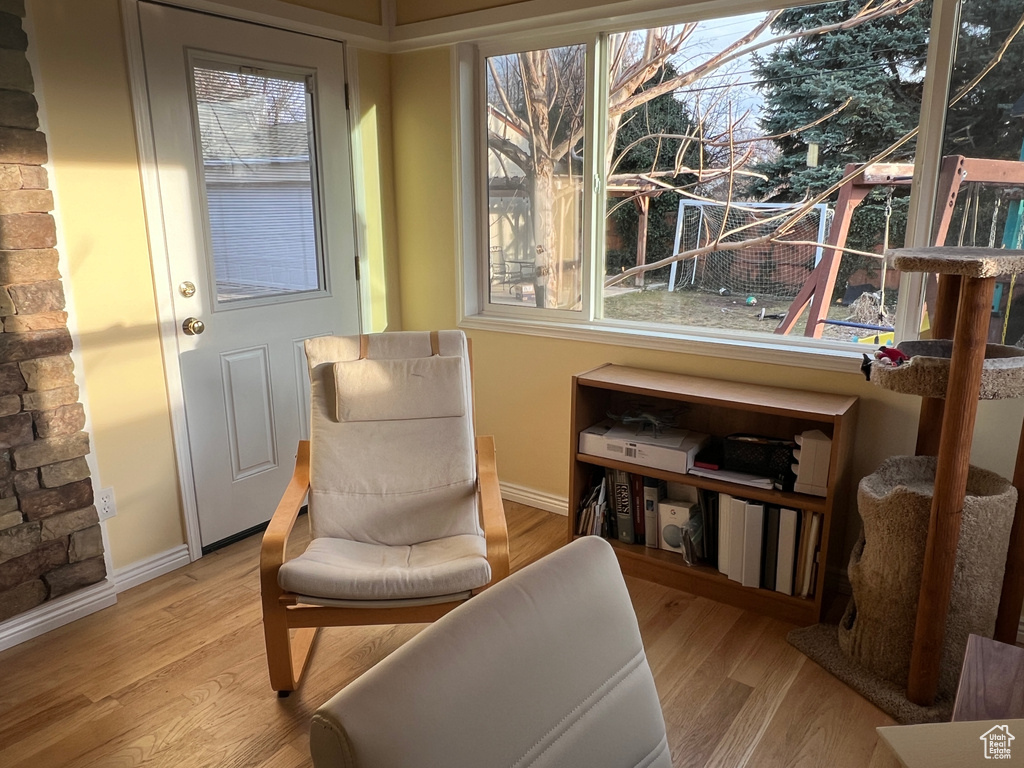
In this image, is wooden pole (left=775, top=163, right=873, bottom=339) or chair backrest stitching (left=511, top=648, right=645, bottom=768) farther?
wooden pole (left=775, top=163, right=873, bottom=339)

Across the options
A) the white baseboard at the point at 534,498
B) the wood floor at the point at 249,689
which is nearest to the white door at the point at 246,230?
the wood floor at the point at 249,689

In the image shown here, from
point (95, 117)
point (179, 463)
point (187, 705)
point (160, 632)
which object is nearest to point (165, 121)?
point (95, 117)

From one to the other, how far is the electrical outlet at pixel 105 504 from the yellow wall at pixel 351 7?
1.91 meters

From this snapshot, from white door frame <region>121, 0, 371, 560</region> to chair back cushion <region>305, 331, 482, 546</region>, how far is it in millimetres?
584

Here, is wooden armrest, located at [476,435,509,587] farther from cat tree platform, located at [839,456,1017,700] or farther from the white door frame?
the white door frame

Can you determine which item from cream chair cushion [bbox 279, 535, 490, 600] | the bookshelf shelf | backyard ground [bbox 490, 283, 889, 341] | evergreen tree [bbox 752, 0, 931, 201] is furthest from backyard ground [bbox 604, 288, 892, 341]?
cream chair cushion [bbox 279, 535, 490, 600]

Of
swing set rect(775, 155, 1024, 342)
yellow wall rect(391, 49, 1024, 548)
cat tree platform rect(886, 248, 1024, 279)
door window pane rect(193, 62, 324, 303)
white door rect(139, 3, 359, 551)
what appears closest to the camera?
cat tree platform rect(886, 248, 1024, 279)

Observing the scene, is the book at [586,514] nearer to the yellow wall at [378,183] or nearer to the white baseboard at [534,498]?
the white baseboard at [534,498]

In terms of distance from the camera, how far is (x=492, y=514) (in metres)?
2.11

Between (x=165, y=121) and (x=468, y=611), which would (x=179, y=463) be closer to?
(x=165, y=121)

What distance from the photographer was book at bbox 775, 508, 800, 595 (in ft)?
7.59

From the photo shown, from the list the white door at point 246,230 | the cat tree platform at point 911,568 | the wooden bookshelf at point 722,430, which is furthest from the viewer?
A: the white door at point 246,230

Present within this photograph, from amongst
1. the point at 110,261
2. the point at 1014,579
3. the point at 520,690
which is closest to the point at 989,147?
the point at 1014,579

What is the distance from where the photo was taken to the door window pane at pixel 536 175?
9.71ft
